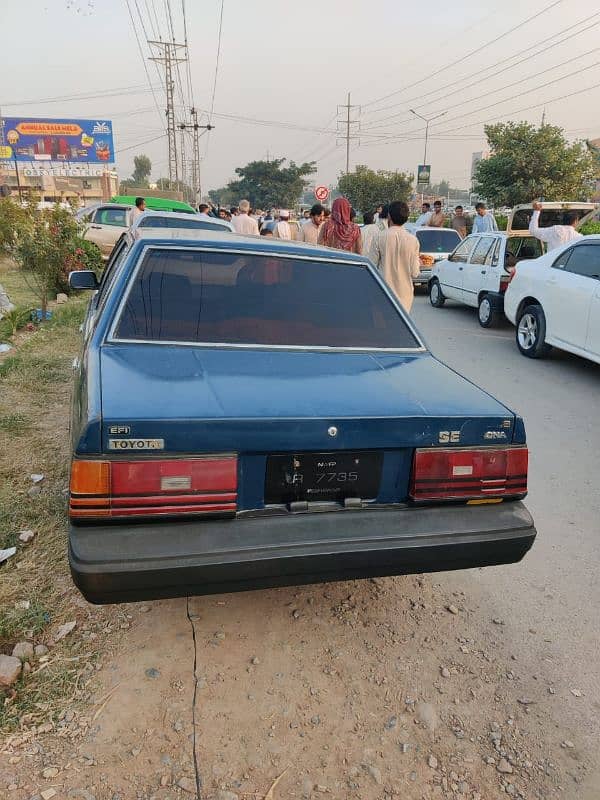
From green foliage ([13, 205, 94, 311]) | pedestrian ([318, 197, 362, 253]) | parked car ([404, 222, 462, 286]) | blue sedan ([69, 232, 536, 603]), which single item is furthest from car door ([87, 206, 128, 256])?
blue sedan ([69, 232, 536, 603])

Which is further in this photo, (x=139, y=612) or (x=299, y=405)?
(x=139, y=612)

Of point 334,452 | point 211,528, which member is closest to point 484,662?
point 334,452

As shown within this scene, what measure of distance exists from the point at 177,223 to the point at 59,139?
56.6 m

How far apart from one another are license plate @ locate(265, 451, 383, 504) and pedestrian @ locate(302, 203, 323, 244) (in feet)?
22.9

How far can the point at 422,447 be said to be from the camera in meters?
2.45

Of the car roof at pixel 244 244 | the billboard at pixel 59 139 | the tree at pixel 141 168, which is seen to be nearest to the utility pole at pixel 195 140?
the billboard at pixel 59 139

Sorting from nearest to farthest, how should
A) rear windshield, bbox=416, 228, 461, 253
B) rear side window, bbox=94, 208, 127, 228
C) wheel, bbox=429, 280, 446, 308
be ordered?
wheel, bbox=429, 280, 446, 308 < rear windshield, bbox=416, 228, 461, 253 < rear side window, bbox=94, 208, 127, 228

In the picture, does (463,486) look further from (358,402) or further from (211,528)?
(211,528)

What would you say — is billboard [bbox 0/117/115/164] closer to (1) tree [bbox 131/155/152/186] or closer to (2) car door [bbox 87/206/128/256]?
(2) car door [bbox 87/206/128/256]

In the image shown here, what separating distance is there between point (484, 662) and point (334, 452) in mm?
1179

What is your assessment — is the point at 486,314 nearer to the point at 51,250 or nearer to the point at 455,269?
the point at 455,269

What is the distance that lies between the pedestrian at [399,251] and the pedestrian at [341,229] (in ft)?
2.31

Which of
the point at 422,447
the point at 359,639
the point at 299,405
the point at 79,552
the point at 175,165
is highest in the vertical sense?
Answer: the point at 175,165

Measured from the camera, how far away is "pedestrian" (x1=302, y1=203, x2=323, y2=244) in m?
8.93
